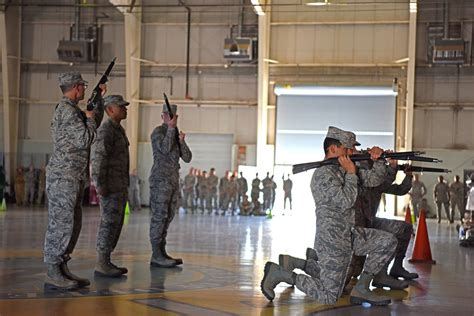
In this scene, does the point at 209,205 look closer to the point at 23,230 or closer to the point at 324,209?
the point at 23,230

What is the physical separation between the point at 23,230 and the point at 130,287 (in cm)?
787

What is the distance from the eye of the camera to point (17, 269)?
8656 mm

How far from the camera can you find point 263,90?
27250 mm

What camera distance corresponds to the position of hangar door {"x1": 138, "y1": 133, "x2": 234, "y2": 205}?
29031 millimetres

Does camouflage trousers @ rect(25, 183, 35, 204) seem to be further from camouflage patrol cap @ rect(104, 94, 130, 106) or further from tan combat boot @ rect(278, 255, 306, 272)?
tan combat boot @ rect(278, 255, 306, 272)

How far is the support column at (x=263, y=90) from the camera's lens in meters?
27.0

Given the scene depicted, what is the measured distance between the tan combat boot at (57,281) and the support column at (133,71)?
2160cm

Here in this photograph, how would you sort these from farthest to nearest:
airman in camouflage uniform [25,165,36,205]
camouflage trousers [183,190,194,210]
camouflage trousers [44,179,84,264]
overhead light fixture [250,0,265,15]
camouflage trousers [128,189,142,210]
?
airman in camouflage uniform [25,165,36,205]
camouflage trousers [128,189,142,210]
camouflage trousers [183,190,194,210]
overhead light fixture [250,0,265,15]
camouflage trousers [44,179,84,264]

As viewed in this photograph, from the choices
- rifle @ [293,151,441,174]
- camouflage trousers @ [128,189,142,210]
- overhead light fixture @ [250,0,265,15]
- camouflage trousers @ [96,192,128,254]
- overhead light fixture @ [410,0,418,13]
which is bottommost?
camouflage trousers @ [128,189,142,210]

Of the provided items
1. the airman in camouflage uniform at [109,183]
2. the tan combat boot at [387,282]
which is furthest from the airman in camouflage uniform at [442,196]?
the airman in camouflage uniform at [109,183]

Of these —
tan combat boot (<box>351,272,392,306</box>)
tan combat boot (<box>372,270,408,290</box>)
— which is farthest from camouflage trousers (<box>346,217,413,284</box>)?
tan combat boot (<box>351,272,392,306</box>)

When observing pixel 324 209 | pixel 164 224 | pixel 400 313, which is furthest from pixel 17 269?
pixel 400 313

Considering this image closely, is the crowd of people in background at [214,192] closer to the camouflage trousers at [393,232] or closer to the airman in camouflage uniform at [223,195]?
the airman in camouflage uniform at [223,195]

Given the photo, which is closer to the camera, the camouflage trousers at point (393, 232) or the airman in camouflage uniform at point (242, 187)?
the camouflage trousers at point (393, 232)
